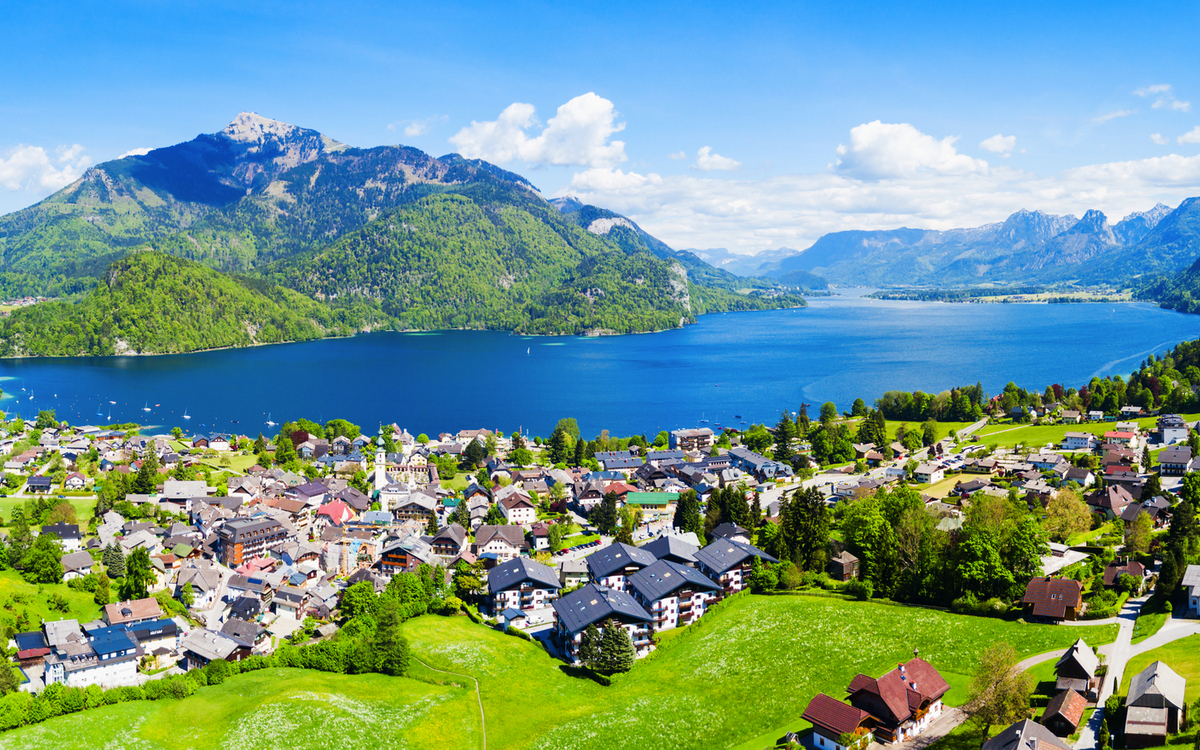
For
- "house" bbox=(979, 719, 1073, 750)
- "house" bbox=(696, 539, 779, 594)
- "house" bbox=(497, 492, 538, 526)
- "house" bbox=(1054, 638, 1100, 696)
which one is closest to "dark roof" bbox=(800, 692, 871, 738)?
"house" bbox=(979, 719, 1073, 750)

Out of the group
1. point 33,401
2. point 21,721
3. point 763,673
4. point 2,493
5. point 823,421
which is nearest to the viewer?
point 21,721

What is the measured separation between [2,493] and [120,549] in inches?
1075

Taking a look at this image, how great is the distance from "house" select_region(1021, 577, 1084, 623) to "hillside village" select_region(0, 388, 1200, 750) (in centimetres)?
9

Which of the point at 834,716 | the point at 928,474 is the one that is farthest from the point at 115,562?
the point at 928,474

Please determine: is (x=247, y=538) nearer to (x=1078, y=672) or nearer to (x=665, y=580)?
(x=665, y=580)

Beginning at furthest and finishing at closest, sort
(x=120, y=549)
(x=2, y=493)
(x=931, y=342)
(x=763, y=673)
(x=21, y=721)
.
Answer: (x=931, y=342), (x=2, y=493), (x=120, y=549), (x=763, y=673), (x=21, y=721)

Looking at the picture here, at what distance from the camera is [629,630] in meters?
37.2

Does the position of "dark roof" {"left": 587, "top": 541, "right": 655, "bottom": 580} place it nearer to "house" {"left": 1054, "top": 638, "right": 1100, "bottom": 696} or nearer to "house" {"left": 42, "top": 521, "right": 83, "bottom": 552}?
"house" {"left": 1054, "top": 638, "right": 1100, "bottom": 696}

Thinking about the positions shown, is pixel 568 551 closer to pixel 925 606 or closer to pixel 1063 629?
pixel 925 606

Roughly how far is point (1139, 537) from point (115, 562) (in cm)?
5684

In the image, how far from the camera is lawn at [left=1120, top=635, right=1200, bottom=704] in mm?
24953

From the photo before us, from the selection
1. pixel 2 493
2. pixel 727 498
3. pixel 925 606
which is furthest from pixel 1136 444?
pixel 2 493

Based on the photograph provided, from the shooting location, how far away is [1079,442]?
70.1m

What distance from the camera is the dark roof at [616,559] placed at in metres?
43.9
